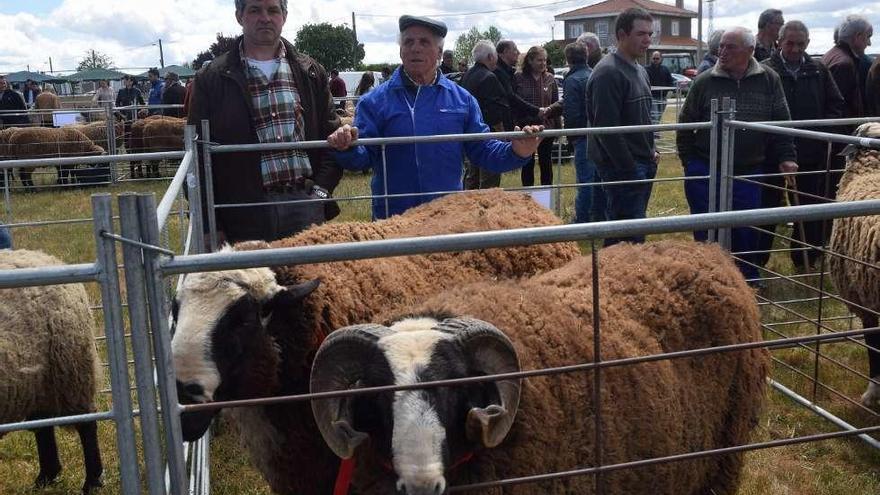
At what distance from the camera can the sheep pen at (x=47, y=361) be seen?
4.02 metres

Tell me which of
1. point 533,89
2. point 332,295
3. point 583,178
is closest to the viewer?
point 332,295

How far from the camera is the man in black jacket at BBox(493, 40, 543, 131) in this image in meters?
10.1

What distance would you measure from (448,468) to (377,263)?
5.03ft

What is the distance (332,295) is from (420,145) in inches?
66.1

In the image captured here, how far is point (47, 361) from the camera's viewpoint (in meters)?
4.14

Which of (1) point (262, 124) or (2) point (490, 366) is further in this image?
(1) point (262, 124)

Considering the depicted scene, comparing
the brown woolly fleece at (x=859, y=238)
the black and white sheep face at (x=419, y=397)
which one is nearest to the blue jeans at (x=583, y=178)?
the brown woolly fleece at (x=859, y=238)

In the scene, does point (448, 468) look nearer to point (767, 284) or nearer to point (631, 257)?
point (631, 257)

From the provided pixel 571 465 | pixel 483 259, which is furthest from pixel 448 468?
pixel 483 259

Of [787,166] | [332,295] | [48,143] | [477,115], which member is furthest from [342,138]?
[48,143]

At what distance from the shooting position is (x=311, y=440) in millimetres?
3344

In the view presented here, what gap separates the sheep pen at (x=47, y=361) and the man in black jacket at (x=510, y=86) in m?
6.51

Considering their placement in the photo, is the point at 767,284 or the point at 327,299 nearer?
the point at 327,299

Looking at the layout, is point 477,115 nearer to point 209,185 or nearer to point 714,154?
point 714,154
